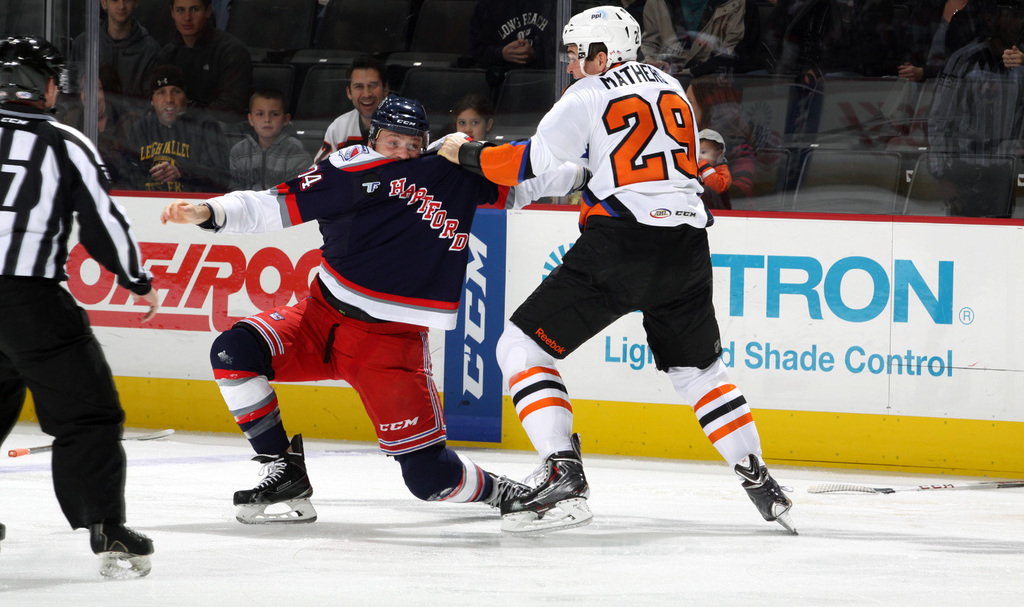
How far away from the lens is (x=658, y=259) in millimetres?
3389

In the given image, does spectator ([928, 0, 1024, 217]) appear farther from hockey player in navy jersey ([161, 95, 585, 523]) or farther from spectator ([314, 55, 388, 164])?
spectator ([314, 55, 388, 164])

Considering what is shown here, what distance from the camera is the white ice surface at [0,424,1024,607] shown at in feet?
8.82

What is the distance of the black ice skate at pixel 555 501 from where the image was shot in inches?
132

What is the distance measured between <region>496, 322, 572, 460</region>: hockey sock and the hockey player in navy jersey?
210mm

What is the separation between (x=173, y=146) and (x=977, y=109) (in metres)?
3.53

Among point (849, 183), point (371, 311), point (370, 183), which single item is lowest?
point (371, 311)

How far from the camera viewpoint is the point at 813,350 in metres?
4.84

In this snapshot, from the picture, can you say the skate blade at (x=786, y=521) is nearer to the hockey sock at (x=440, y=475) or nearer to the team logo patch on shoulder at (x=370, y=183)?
the hockey sock at (x=440, y=475)

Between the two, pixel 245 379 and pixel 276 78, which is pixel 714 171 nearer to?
pixel 276 78

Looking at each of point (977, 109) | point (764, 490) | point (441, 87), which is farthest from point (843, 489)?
point (441, 87)

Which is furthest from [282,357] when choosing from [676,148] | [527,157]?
[676,148]

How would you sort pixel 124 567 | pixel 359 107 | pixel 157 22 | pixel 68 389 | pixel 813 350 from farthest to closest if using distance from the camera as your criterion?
pixel 157 22 < pixel 359 107 < pixel 813 350 < pixel 124 567 < pixel 68 389

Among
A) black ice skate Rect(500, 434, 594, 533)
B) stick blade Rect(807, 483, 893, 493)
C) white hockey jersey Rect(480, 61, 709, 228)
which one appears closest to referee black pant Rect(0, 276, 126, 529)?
black ice skate Rect(500, 434, 594, 533)

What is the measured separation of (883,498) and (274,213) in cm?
225
